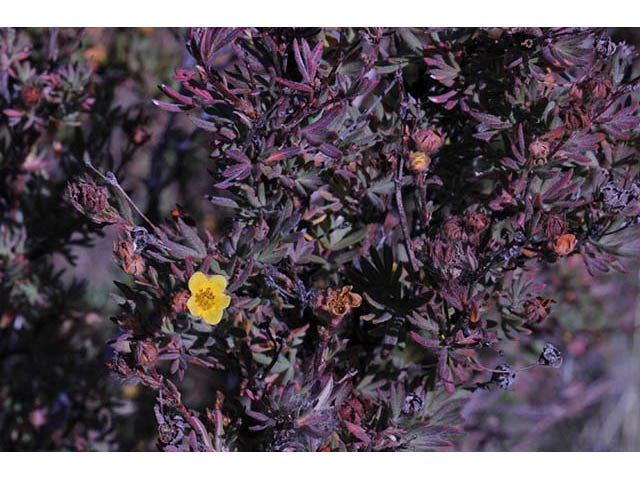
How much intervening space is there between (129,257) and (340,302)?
507 millimetres

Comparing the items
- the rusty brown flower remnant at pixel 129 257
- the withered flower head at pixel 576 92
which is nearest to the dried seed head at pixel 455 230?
the withered flower head at pixel 576 92

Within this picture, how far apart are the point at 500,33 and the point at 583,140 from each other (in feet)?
1.16

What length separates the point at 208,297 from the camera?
1.46 m

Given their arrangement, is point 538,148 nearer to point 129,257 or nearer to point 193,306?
point 193,306

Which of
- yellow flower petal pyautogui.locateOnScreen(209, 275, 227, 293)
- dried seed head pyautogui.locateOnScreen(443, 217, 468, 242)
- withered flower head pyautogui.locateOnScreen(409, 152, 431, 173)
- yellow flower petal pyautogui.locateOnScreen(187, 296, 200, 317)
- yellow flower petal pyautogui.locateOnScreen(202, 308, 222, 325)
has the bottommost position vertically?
yellow flower petal pyautogui.locateOnScreen(202, 308, 222, 325)

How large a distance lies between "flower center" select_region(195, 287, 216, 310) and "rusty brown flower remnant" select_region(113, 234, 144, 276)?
16cm

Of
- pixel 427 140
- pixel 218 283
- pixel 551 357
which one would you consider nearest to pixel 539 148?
pixel 427 140

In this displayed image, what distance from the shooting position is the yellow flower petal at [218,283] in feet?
4.79

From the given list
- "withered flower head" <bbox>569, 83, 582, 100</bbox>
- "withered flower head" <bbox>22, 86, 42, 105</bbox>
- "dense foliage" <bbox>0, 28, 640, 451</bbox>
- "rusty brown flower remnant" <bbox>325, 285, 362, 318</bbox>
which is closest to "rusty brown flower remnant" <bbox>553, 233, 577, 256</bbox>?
"dense foliage" <bbox>0, 28, 640, 451</bbox>

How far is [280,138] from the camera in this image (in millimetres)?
1498

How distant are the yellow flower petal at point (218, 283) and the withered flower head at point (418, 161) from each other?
1.77 ft

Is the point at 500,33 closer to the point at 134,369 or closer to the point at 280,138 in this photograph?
the point at 280,138

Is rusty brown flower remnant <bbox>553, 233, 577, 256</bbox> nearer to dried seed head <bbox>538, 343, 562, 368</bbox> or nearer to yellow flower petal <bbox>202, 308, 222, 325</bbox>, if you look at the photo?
dried seed head <bbox>538, 343, 562, 368</bbox>

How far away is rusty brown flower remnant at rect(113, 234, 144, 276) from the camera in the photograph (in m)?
1.46
